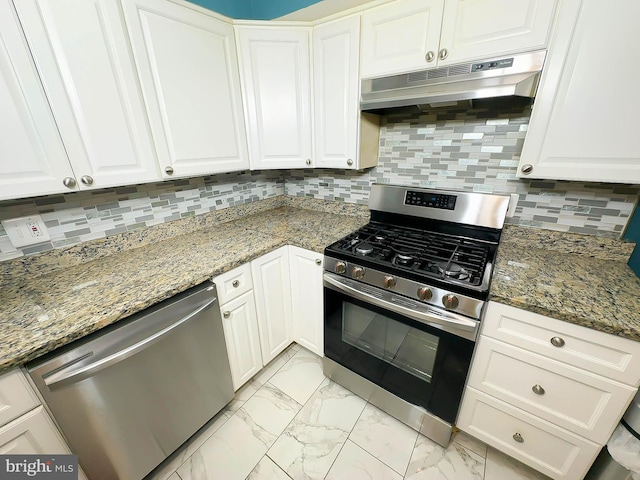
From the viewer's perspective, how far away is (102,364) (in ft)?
2.88

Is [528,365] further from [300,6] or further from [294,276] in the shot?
[300,6]

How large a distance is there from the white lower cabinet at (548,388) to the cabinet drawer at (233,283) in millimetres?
1127

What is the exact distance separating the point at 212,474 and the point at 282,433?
1.18 feet

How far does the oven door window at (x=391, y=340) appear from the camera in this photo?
118 cm

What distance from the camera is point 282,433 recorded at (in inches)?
54.8

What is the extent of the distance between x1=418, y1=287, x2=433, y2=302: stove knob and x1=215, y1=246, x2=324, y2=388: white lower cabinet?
1.87 feet

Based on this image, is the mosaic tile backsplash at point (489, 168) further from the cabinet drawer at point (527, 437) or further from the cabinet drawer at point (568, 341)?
the cabinet drawer at point (527, 437)

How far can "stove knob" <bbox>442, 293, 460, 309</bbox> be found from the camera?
3.29 feet

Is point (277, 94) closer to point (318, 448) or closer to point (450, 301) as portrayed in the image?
point (450, 301)

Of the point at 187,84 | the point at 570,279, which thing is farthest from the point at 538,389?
the point at 187,84

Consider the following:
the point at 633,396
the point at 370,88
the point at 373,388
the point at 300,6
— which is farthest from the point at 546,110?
the point at 373,388

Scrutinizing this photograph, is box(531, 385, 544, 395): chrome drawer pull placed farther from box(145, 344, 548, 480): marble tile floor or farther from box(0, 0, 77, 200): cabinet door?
box(0, 0, 77, 200): cabinet door

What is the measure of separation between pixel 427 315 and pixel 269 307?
3.03 feet

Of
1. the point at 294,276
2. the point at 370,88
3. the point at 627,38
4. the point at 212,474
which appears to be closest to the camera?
the point at 627,38
